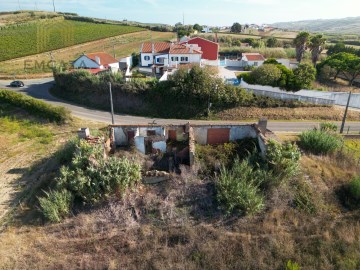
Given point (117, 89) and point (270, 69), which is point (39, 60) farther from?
point (270, 69)

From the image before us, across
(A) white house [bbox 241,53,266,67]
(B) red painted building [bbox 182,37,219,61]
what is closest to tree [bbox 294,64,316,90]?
(A) white house [bbox 241,53,266,67]

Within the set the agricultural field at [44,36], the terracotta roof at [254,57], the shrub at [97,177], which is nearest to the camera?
the shrub at [97,177]

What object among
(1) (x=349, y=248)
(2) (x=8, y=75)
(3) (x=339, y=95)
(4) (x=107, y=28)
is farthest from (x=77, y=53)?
(1) (x=349, y=248)

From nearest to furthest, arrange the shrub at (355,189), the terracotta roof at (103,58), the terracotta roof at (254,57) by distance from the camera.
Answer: the shrub at (355,189), the terracotta roof at (103,58), the terracotta roof at (254,57)

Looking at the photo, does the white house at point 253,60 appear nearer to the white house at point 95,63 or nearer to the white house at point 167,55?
the white house at point 167,55

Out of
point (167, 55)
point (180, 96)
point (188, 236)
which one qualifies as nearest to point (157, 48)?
point (167, 55)

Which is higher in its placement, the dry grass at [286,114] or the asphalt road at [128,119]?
the dry grass at [286,114]

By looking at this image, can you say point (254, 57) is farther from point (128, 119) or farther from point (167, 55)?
point (128, 119)

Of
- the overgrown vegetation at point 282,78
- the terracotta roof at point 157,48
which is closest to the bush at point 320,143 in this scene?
the overgrown vegetation at point 282,78
